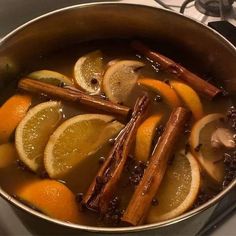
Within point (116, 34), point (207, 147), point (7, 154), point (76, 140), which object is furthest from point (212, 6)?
point (7, 154)

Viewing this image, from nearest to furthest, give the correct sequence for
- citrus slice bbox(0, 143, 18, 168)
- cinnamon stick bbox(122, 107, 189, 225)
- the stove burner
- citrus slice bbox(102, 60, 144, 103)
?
cinnamon stick bbox(122, 107, 189, 225) → citrus slice bbox(0, 143, 18, 168) → citrus slice bbox(102, 60, 144, 103) → the stove burner

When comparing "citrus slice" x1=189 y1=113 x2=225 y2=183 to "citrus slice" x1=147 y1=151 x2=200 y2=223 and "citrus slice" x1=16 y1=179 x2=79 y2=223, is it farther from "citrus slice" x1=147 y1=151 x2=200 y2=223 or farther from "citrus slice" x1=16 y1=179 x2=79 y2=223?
"citrus slice" x1=16 y1=179 x2=79 y2=223

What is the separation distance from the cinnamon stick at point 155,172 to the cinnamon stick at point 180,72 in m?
0.10

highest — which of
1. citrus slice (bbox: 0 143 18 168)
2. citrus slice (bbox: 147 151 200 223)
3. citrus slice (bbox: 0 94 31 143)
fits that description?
citrus slice (bbox: 147 151 200 223)

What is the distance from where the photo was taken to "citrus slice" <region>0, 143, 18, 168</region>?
91 centimetres

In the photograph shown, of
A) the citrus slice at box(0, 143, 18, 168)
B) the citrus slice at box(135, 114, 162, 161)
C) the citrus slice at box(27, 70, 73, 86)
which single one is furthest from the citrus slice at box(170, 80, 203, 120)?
the citrus slice at box(0, 143, 18, 168)

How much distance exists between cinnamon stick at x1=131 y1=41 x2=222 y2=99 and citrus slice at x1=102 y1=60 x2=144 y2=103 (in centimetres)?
5

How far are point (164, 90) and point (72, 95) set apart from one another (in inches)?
8.3

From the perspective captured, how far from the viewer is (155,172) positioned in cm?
85

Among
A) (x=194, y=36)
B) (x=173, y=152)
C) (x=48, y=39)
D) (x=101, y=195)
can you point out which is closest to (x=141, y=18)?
(x=194, y=36)

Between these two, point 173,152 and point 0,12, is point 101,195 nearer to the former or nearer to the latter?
point 173,152

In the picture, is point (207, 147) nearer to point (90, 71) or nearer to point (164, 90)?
point (164, 90)

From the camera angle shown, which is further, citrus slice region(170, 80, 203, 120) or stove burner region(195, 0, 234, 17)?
stove burner region(195, 0, 234, 17)

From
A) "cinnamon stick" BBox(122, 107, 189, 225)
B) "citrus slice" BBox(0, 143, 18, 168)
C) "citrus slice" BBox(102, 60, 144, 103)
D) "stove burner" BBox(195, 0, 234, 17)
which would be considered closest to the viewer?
"cinnamon stick" BBox(122, 107, 189, 225)
